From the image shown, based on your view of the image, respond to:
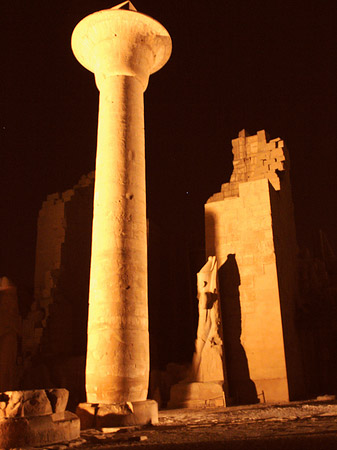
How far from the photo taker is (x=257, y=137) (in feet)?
50.1

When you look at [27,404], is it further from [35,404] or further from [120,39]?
[120,39]

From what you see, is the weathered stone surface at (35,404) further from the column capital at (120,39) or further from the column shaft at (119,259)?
the column capital at (120,39)

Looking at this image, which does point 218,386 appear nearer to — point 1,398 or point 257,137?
point 1,398

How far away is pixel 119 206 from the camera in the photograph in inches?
333

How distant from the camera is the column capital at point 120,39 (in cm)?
936

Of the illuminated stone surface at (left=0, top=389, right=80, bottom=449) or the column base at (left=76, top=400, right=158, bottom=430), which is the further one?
the column base at (left=76, top=400, right=158, bottom=430)

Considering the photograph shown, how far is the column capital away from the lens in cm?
936

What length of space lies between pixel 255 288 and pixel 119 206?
5696 mm

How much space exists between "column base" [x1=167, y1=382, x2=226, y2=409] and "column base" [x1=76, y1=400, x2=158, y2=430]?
4.05 metres

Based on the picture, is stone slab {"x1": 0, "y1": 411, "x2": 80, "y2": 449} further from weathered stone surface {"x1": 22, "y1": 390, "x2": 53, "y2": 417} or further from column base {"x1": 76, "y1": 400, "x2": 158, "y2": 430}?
column base {"x1": 76, "y1": 400, "x2": 158, "y2": 430}

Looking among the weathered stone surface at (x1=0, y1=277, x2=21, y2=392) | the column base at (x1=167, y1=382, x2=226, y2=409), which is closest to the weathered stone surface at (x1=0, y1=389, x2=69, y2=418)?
the column base at (x1=167, y1=382, x2=226, y2=409)

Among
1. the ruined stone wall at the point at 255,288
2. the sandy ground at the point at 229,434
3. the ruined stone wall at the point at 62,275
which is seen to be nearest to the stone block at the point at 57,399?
the sandy ground at the point at 229,434

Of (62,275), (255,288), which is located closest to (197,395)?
(255,288)

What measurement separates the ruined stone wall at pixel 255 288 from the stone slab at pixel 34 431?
679 centimetres
